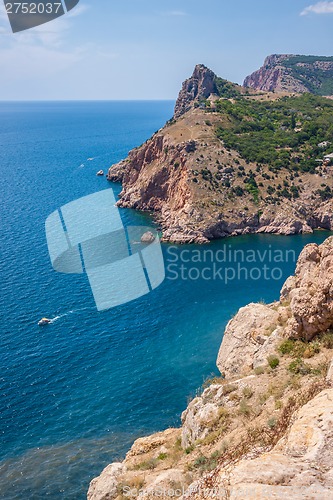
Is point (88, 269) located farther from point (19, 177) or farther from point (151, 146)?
point (19, 177)

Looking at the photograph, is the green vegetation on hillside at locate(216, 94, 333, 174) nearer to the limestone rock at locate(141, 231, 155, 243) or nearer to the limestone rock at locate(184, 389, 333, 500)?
the limestone rock at locate(141, 231, 155, 243)

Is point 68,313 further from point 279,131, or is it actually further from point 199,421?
point 279,131

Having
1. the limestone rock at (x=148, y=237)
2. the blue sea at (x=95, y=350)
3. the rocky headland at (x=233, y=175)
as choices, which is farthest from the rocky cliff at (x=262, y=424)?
the rocky headland at (x=233, y=175)

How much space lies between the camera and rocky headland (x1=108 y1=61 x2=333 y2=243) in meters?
77.1

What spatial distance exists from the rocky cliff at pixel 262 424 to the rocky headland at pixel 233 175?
5174cm

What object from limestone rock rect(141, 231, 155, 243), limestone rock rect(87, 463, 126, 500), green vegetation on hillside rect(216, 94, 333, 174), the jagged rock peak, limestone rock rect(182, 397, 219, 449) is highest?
the jagged rock peak

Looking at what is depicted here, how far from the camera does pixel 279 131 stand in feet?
332

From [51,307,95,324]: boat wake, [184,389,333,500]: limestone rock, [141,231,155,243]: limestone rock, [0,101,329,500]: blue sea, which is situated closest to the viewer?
[184,389,333,500]: limestone rock

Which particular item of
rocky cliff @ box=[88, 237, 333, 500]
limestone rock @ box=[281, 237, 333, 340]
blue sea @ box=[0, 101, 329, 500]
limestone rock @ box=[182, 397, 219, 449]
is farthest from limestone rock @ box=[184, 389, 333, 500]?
blue sea @ box=[0, 101, 329, 500]

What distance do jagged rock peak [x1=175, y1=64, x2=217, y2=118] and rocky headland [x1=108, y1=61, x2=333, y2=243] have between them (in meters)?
25.1

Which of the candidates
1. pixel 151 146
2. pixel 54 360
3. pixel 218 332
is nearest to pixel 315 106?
pixel 151 146

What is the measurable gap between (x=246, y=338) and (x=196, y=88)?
131 meters

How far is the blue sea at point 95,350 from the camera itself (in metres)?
30.6

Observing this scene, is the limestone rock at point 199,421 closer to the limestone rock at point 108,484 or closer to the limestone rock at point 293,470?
the limestone rock at point 108,484
